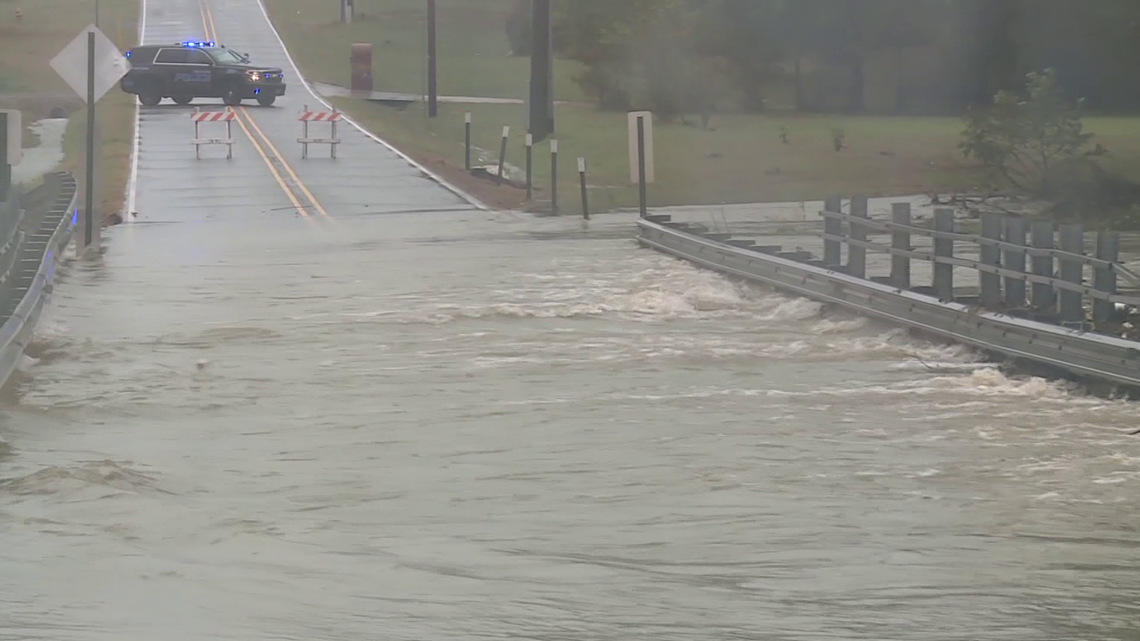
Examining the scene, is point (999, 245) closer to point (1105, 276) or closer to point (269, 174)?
point (1105, 276)

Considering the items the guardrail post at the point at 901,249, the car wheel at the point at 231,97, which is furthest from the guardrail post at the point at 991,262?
the car wheel at the point at 231,97

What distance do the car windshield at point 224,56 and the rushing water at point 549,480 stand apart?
3725 centimetres

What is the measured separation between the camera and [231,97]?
179ft

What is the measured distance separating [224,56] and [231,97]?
1491 mm

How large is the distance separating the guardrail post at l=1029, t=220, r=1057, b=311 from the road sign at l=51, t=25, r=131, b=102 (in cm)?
1424

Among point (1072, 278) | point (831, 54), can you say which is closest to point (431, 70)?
point (831, 54)

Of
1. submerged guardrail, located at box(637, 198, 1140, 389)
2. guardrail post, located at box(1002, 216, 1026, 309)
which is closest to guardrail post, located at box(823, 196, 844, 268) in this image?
submerged guardrail, located at box(637, 198, 1140, 389)

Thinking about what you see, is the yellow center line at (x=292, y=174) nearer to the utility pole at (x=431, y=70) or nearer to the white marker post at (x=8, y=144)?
the utility pole at (x=431, y=70)

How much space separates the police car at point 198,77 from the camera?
5403cm

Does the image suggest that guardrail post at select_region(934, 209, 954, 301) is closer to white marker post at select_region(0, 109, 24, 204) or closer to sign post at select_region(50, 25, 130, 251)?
white marker post at select_region(0, 109, 24, 204)

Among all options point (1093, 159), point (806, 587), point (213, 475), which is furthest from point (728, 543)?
point (1093, 159)

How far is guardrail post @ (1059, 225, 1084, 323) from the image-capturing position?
550 inches

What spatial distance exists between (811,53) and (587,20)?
28.7 feet

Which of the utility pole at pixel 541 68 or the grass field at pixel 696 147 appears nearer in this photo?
the grass field at pixel 696 147
